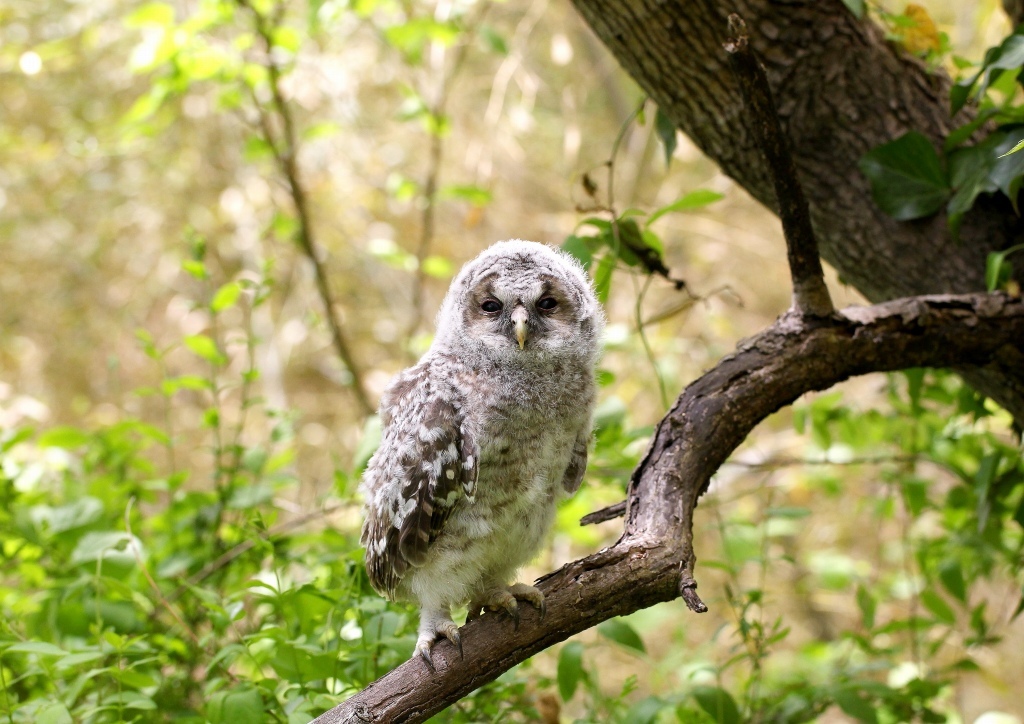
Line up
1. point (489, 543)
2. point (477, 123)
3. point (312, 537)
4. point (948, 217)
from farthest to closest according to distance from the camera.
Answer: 1. point (477, 123)
2. point (312, 537)
3. point (948, 217)
4. point (489, 543)

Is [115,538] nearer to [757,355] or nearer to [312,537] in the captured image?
[312,537]

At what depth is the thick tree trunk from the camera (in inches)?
86.7

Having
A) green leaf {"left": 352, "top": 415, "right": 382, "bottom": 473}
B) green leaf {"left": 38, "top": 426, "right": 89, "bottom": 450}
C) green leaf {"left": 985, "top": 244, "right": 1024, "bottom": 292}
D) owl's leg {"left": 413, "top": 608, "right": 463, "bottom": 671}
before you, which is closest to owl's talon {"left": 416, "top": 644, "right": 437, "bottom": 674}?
owl's leg {"left": 413, "top": 608, "right": 463, "bottom": 671}

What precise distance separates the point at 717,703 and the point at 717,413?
0.72m

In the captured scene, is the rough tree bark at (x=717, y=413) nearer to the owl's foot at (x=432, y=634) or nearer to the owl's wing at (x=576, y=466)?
the owl's foot at (x=432, y=634)

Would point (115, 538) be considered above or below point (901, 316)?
above

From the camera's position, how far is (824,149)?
231cm

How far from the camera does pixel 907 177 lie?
2227mm

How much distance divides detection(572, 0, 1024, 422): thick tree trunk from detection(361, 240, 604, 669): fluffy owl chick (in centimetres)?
62

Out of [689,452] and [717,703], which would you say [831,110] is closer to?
[689,452]

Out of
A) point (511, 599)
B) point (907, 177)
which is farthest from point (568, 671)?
point (907, 177)

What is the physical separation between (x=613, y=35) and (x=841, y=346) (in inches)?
39.5

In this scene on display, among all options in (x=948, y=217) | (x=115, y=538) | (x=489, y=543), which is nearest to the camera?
(x=489, y=543)

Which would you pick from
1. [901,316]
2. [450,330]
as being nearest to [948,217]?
[901,316]
